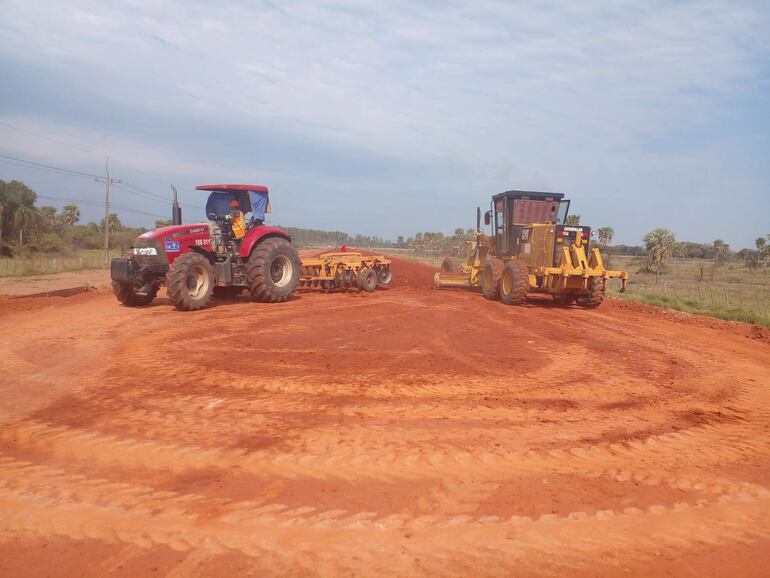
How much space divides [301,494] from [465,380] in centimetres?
326

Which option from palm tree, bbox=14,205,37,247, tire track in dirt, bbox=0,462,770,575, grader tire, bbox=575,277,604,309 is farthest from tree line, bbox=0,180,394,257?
tire track in dirt, bbox=0,462,770,575

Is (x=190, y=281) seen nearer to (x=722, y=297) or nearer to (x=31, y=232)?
(x=722, y=297)

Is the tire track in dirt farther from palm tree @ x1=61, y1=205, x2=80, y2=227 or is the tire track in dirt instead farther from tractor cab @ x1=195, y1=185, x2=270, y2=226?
palm tree @ x1=61, y1=205, x2=80, y2=227

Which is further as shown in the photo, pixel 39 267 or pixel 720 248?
pixel 720 248

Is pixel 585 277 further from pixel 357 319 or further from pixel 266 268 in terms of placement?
pixel 266 268

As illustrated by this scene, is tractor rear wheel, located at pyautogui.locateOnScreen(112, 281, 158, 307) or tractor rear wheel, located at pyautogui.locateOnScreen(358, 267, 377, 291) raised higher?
tractor rear wheel, located at pyautogui.locateOnScreen(358, 267, 377, 291)

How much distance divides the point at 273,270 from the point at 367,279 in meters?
3.76

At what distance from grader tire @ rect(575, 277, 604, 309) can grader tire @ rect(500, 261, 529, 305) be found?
1560 mm

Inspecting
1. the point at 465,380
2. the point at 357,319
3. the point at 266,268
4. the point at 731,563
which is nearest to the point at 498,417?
the point at 465,380

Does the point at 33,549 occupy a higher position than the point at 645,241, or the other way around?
the point at 645,241

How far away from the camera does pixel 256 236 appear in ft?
42.2

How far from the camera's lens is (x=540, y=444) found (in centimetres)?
465

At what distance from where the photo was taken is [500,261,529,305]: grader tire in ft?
44.8

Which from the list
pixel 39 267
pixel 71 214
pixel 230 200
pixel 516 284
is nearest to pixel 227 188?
pixel 230 200
